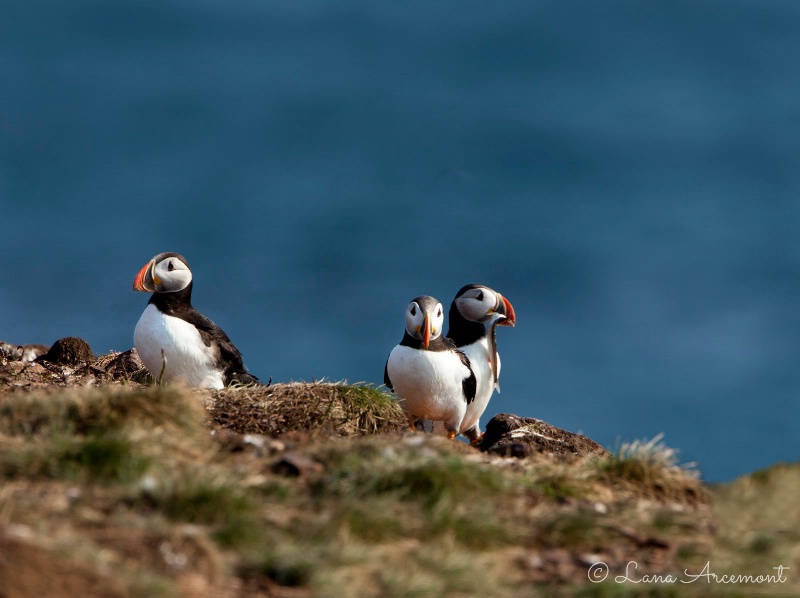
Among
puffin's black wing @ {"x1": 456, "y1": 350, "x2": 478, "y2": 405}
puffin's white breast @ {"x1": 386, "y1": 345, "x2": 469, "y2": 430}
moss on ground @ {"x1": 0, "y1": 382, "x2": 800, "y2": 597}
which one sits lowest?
moss on ground @ {"x1": 0, "y1": 382, "x2": 800, "y2": 597}

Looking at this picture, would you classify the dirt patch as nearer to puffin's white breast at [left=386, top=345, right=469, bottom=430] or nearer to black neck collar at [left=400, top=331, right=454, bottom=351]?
puffin's white breast at [left=386, top=345, right=469, bottom=430]

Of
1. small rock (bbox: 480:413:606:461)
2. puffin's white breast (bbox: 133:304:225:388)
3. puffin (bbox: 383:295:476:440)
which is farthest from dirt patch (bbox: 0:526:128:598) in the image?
puffin's white breast (bbox: 133:304:225:388)

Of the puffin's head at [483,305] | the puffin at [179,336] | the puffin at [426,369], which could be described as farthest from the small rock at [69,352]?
the puffin's head at [483,305]

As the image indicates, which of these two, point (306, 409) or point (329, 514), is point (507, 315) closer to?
point (306, 409)

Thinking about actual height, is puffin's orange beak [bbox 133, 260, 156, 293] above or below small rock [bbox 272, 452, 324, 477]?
above

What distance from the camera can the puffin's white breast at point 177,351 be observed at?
1303 centimetres

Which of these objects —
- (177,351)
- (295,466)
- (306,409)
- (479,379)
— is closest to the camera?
(295,466)

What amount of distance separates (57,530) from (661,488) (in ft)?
14.0

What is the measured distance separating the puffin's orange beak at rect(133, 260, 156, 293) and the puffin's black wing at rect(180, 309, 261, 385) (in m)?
0.49

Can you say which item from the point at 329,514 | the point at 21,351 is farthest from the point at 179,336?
the point at 329,514

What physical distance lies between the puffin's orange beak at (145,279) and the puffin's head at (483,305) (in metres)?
4.15

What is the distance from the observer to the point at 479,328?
598 inches

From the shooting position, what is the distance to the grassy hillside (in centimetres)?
520

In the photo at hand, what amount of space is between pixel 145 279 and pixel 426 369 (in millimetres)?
3429
